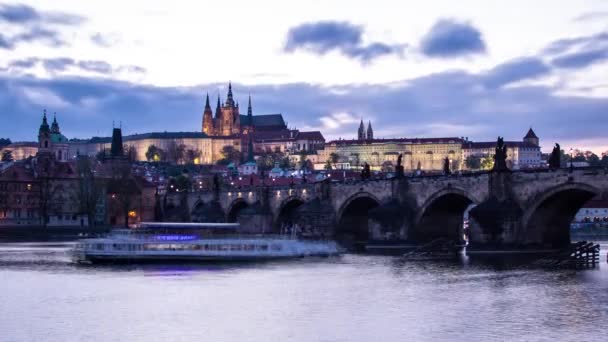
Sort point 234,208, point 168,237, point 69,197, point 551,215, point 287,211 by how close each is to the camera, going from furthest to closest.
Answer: point 69,197, point 234,208, point 287,211, point 168,237, point 551,215

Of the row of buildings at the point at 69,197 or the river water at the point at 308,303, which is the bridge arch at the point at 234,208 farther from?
the river water at the point at 308,303

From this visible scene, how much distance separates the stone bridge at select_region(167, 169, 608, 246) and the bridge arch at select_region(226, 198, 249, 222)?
16.1 feet

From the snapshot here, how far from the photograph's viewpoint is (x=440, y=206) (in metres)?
78.6

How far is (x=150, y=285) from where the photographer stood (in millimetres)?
52500

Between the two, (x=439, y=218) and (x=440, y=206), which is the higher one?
(x=440, y=206)

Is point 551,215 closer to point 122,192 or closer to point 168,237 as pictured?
point 168,237

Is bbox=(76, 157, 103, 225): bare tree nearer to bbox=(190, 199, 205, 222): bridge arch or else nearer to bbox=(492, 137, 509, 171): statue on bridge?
bbox=(190, 199, 205, 222): bridge arch

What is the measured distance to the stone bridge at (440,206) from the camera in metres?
65.8

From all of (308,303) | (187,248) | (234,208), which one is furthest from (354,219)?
(308,303)

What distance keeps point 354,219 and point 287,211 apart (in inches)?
648

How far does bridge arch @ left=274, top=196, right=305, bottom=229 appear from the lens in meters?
104

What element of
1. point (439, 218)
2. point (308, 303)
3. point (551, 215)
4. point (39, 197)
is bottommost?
point (308, 303)

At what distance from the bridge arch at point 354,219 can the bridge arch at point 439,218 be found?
33.5ft

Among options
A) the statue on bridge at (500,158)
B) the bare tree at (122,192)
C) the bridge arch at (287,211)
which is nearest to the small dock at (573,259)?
the statue on bridge at (500,158)
